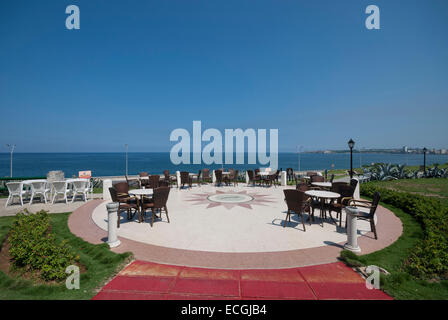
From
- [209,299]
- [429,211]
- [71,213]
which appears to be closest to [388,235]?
[429,211]

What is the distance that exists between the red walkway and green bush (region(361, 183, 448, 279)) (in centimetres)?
112

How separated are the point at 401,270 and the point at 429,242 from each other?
1.30 meters

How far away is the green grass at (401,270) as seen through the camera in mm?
2472

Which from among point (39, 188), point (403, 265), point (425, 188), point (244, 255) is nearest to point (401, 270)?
point (403, 265)

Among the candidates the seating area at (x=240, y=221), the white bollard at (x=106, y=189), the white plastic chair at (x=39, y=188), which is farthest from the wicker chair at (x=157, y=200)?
the white plastic chair at (x=39, y=188)

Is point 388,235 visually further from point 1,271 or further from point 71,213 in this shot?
point 71,213

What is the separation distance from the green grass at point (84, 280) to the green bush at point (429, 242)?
465 centimetres

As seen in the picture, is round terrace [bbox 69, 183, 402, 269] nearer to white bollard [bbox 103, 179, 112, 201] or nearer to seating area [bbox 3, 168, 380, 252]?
seating area [bbox 3, 168, 380, 252]

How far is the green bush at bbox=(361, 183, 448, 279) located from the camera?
2.96m

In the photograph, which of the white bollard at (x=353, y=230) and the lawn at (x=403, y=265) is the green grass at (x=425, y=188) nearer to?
the lawn at (x=403, y=265)

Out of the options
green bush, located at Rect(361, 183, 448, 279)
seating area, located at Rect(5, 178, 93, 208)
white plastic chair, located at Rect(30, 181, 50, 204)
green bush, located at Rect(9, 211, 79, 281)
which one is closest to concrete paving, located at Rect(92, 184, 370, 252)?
green bush, located at Rect(361, 183, 448, 279)

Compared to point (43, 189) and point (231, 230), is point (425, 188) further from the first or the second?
point (43, 189)

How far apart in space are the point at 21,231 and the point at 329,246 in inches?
250
